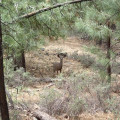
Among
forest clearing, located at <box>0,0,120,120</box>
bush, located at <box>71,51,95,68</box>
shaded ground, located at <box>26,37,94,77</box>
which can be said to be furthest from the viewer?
bush, located at <box>71,51,95,68</box>

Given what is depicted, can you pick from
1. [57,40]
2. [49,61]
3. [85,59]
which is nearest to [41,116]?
[57,40]

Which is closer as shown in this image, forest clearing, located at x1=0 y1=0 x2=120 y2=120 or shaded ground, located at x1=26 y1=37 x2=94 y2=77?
forest clearing, located at x1=0 y1=0 x2=120 y2=120

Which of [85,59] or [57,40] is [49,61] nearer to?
[85,59]

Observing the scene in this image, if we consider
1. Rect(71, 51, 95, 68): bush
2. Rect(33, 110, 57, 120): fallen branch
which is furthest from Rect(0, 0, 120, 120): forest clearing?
Rect(71, 51, 95, 68): bush

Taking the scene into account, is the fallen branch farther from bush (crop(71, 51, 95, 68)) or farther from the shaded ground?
bush (crop(71, 51, 95, 68))

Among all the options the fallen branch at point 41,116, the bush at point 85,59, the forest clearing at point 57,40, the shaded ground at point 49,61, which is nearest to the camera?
the forest clearing at point 57,40

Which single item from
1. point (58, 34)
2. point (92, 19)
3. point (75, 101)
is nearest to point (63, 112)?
point (75, 101)

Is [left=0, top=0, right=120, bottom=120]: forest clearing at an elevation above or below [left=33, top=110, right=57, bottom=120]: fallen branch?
above

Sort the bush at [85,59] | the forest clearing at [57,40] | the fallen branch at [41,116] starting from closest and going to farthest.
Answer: the forest clearing at [57,40] < the fallen branch at [41,116] < the bush at [85,59]

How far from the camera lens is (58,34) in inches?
227

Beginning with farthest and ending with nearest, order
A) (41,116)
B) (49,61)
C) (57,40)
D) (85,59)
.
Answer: (49,61) → (85,59) → (41,116) → (57,40)

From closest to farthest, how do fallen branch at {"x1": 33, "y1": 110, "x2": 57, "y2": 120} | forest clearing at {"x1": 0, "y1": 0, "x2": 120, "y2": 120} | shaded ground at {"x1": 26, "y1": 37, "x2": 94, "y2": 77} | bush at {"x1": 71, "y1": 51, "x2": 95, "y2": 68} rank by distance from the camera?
forest clearing at {"x1": 0, "y1": 0, "x2": 120, "y2": 120}, fallen branch at {"x1": 33, "y1": 110, "x2": 57, "y2": 120}, shaded ground at {"x1": 26, "y1": 37, "x2": 94, "y2": 77}, bush at {"x1": 71, "y1": 51, "x2": 95, "y2": 68}

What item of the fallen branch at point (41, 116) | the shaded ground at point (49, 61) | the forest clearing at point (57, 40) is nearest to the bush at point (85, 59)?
the shaded ground at point (49, 61)

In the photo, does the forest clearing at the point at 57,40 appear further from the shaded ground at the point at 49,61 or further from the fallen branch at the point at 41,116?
the shaded ground at the point at 49,61
